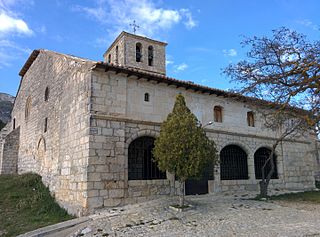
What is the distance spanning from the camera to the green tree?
905 centimetres

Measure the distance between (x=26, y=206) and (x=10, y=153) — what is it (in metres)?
9.23

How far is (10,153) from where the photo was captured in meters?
19.2

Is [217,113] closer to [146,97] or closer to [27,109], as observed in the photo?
[146,97]

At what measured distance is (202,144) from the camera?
932 centimetres

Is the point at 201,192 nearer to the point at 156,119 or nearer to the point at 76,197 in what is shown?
the point at 156,119

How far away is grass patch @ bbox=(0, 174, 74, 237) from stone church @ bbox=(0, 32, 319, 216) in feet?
1.58

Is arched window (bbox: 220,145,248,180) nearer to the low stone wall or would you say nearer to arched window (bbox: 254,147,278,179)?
arched window (bbox: 254,147,278,179)

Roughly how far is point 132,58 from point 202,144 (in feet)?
33.0

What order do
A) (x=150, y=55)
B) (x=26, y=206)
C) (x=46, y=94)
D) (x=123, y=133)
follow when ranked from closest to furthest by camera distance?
(x=123, y=133) → (x=26, y=206) → (x=46, y=94) → (x=150, y=55)

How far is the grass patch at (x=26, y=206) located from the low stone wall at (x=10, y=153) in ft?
14.0

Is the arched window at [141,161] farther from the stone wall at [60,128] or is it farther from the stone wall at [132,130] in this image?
the stone wall at [60,128]

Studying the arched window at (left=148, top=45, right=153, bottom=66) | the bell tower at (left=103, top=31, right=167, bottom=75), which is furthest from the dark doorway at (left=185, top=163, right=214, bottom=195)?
the arched window at (left=148, top=45, right=153, bottom=66)

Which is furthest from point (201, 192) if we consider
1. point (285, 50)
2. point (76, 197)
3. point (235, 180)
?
A: point (285, 50)

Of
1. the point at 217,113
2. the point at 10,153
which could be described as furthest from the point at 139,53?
the point at 10,153
